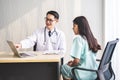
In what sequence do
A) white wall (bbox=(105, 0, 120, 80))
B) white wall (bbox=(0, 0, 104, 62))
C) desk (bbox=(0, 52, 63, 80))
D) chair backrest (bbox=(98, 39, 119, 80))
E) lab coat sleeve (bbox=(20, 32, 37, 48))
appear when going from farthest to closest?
white wall (bbox=(0, 0, 104, 62)), white wall (bbox=(105, 0, 120, 80)), lab coat sleeve (bbox=(20, 32, 37, 48)), desk (bbox=(0, 52, 63, 80)), chair backrest (bbox=(98, 39, 119, 80))

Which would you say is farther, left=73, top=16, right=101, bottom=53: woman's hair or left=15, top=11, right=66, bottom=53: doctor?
left=15, top=11, right=66, bottom=53: doctor

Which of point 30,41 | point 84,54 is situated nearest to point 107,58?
point 84,54

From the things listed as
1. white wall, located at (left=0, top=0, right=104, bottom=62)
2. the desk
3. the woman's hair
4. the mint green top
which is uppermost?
white wall, located at (left=0, top=0, right=104, bottom=62)

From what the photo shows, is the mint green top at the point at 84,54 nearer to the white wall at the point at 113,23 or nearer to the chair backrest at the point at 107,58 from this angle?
the chair backrest at the point at 107,58

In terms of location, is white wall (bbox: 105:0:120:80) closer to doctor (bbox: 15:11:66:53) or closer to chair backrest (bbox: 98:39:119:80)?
doctor (bbox: 15:11:66:53)

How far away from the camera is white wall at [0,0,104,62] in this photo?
4.34m

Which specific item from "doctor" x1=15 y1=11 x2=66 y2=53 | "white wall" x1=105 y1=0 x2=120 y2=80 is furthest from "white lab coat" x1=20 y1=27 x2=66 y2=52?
"white wall" x1=105 y1=0 x2=120 y2=80

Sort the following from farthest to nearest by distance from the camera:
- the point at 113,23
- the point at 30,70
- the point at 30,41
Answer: the point at 113,23, the point at 30,41, the point at 30,70

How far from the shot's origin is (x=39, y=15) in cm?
439

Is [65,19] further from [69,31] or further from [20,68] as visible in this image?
[20,68]

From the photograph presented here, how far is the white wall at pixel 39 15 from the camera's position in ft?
14.3

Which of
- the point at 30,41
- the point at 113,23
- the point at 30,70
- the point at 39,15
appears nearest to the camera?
the point at 30,70

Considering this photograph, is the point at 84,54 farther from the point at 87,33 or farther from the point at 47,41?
the point at 47,41

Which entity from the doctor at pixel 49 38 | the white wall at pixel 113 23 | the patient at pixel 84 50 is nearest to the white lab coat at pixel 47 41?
the doctor at pixel 49 38
